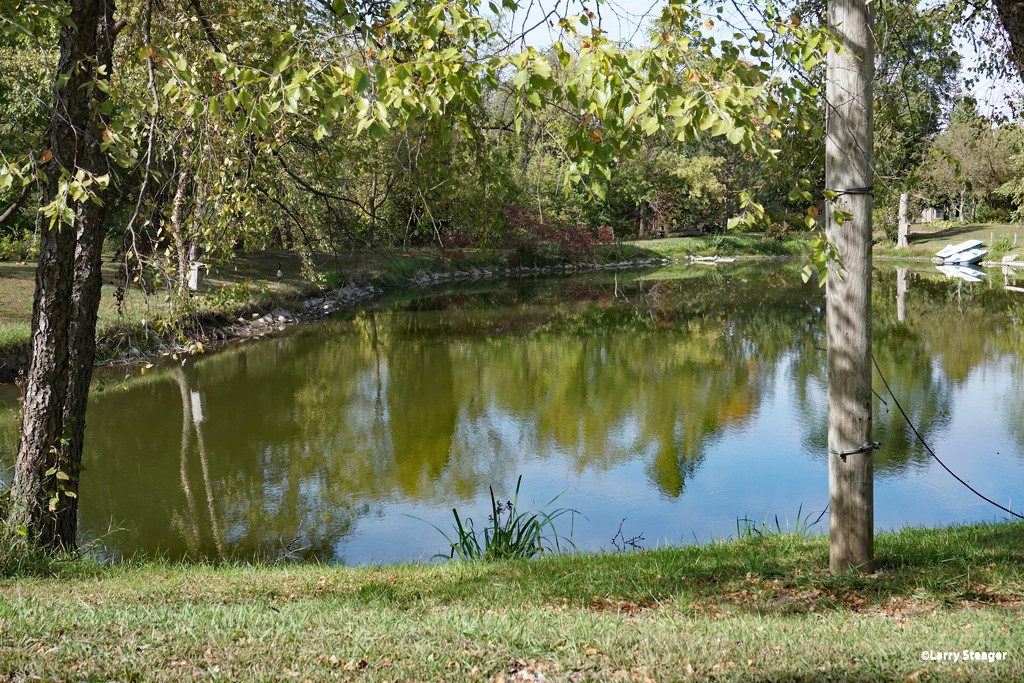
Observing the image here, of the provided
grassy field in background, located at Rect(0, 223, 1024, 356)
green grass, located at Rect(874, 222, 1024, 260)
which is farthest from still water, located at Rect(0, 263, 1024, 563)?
green grass, located at Rect(874, 222, 1024, 260)

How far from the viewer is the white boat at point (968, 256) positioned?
3962cm

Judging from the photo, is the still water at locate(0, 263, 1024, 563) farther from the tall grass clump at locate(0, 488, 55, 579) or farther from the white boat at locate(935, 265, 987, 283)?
the white boat at locate(935, 265, 987, 283)

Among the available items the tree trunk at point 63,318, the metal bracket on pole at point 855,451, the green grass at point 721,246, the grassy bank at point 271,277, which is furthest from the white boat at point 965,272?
the tree trunk at point 63,318

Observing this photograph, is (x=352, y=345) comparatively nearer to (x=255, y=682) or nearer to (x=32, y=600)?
(x=32, y=600)

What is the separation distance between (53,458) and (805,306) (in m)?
25.2

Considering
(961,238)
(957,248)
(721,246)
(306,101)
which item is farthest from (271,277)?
(961,238)

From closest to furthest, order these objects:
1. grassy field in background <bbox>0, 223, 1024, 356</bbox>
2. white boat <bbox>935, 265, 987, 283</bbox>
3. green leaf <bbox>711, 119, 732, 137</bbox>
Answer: green leaf <bbox>711, 119, 732, 137</bbox>
grassy field in background <bbox>0, 223, 1024, 356</bbox>
white boat <bbox>935, 265, 987, 283</bbox>

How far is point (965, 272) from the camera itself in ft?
120

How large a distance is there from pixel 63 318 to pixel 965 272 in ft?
126

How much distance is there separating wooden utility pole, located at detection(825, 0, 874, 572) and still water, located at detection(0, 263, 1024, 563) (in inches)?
65.1

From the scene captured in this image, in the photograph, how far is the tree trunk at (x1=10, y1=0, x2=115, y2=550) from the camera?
6195 mm

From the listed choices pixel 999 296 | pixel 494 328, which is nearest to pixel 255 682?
pixel 494 328

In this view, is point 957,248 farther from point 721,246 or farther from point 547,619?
point 547,619

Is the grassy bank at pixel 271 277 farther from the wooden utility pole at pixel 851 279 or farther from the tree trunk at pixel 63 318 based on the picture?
the wooden utility pole at pixel 851 279
